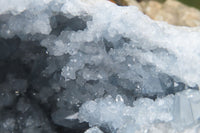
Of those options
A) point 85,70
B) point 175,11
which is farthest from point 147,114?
point 175,11

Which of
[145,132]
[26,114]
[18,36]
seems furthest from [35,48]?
[145,132]

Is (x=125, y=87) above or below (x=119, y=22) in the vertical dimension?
below

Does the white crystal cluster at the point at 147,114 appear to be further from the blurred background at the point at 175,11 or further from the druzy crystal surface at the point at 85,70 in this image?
the blurred background at the point at 175,11

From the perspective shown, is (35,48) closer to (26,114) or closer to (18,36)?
(18,36)

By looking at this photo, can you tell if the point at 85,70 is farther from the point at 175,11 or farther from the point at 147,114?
the point at 175,11

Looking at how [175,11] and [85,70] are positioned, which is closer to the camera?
[85,70]

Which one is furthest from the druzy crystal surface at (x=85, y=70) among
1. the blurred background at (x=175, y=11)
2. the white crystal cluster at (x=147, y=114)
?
the blurred background at (x=175, y=11)
